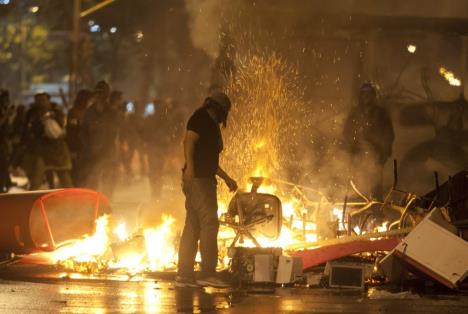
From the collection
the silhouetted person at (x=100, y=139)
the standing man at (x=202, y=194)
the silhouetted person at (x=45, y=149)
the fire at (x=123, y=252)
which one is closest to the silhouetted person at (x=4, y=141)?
the silhouetted person at (x=45, y=149)

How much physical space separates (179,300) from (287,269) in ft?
4.06

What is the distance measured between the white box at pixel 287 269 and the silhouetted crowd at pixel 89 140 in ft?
20.9

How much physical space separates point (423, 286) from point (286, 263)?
1.30 metres

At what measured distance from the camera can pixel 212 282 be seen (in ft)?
30.1

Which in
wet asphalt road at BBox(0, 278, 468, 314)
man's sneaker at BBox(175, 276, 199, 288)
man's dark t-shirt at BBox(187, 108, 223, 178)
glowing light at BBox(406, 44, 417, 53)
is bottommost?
wet asphalt road at BBox(0, 278, 468, 314)

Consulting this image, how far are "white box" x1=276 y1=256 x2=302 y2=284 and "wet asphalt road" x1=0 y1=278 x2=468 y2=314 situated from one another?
165 mm

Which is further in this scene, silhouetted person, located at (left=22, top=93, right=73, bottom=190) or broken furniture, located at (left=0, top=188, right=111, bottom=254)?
silhouetted person, located at (left=22, top=93, right=73, bottom=190)

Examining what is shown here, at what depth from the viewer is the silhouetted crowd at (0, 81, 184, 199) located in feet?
48.7

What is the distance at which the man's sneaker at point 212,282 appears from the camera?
29.9 feet

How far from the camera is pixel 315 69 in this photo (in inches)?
592

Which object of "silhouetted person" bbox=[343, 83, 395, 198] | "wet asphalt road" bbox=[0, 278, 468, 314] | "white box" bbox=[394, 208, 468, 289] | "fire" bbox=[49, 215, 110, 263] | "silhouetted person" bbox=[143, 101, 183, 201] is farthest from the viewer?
"silhouetted person" bbox=[143, 101, 183, 201]

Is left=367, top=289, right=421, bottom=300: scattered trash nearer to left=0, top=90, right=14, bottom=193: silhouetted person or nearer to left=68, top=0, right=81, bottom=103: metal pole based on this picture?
left=0, top=90, right=14, bottom=193: silhouetted person

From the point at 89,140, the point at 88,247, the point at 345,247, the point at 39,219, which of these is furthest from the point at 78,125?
the point at 345,247

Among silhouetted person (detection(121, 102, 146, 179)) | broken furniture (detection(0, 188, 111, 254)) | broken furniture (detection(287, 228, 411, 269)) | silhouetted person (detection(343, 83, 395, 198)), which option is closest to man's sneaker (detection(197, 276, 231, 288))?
broken furniture (detection(287, 228, 411, 269))
